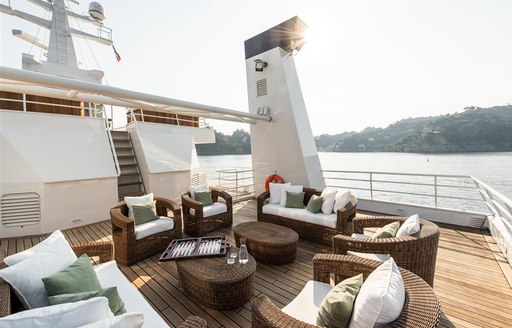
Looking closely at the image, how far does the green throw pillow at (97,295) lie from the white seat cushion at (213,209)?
7.55 feet

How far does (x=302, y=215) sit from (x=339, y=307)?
227 cm

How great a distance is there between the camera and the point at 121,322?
2.49 feet

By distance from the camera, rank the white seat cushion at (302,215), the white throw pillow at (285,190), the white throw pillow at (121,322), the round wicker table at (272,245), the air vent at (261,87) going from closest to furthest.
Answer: the white throw pillow at (121,322), the round wicker table at (272,245), the white seat cushion at (302,215), the white throw pillow at (285,190), the air vent at (261,87)

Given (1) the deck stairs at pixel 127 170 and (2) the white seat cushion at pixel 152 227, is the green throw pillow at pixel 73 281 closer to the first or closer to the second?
(2) the white seat cushion at pixel 152 227

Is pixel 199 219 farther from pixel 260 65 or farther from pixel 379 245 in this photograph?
pixel 260 65

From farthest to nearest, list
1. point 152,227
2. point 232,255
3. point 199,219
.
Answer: point 199,219 → point 152,227 → point 232,255

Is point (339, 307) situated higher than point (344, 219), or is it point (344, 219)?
point (339, 307)

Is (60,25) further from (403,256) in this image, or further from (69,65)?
(403,256)

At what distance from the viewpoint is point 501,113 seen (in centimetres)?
891

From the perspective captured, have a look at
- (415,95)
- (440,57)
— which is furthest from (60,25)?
(415,95)

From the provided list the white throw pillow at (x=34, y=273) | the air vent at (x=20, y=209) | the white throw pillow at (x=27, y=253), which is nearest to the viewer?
the white throw pillow at (x=34, y=273)

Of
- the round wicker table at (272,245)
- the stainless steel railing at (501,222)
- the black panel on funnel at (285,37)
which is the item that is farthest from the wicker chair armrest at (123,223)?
the black panel on funnel at (285,37)

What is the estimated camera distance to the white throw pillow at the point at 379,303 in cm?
95

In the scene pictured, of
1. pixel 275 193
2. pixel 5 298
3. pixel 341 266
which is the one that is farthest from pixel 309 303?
pixel 275 193
